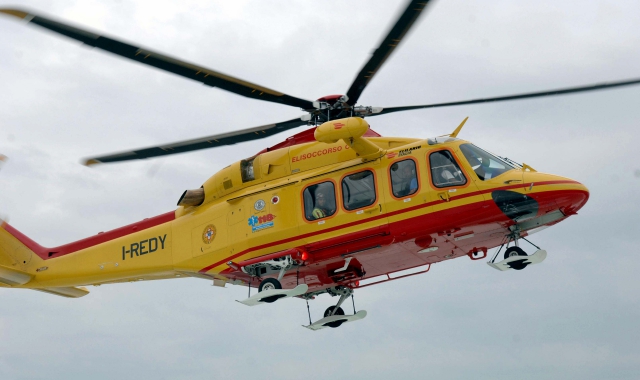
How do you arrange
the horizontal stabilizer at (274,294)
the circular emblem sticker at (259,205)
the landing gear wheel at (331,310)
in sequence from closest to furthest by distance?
the horizontal stabilizer at (274,294)
the circular emblem sticker at (259,205)
the landing gear wheel at (331,310)

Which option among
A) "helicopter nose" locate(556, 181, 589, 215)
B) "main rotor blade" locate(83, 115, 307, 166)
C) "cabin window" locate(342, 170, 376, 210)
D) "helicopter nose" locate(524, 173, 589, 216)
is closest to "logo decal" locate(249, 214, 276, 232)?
"cabin window" locate(342, 170, 376, 210)

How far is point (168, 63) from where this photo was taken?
1444 cm

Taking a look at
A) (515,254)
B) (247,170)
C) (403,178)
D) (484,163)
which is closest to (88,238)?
(247,170)

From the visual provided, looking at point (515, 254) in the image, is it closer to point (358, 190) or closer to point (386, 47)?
point (358, 190)

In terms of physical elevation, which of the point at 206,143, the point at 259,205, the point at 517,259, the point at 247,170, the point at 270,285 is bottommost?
the point at 517,259

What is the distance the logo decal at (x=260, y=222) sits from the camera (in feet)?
54.4

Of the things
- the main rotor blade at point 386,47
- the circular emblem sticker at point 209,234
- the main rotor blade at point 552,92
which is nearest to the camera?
the main rotor blade at point 386,47

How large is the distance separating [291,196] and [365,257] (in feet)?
6.65

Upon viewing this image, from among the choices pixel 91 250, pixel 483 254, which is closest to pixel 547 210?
pixel 483 254

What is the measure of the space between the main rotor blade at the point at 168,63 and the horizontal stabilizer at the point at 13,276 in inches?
300

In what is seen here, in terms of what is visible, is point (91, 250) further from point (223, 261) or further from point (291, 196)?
point (291, 196)

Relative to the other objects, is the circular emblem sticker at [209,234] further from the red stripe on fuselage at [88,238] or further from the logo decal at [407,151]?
the logo decal at [407,151]

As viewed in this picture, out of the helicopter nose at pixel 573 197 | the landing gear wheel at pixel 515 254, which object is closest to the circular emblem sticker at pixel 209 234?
the landing gear wheel at pixel 515 254

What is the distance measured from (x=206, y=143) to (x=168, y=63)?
327cm
